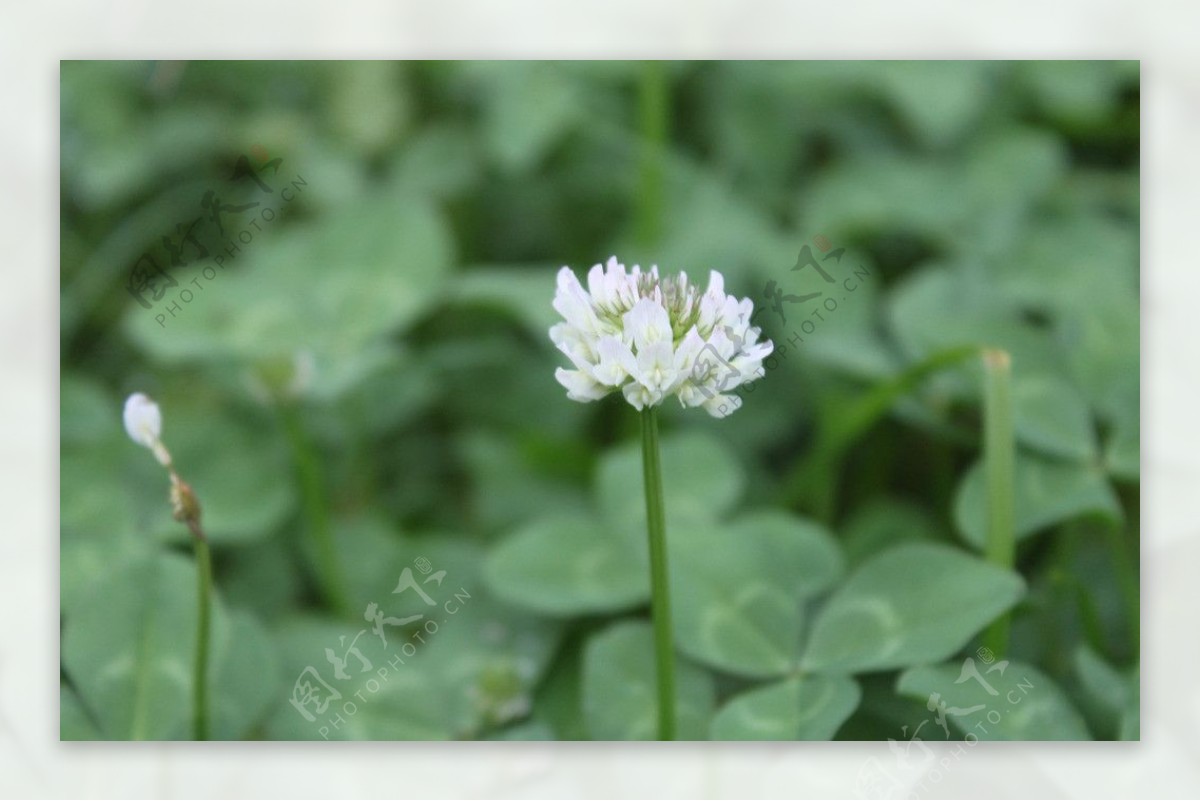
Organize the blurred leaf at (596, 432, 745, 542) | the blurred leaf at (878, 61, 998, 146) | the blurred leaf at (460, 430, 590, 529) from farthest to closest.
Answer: the blurred leaf at (878, 61, 998, 146), the blurred leaf at (460, 430, 590, 529), the blurred leaf at (596, 432, 745, 542)

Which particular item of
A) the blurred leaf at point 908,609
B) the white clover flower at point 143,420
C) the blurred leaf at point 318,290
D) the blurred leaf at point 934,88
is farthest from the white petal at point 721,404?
the blurred leaf at point 934,88

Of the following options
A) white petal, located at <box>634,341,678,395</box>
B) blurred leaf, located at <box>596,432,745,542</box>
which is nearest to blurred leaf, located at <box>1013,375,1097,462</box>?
blurred leaf, located at <box>596,432,745,542</box>

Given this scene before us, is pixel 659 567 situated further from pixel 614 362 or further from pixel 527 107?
pixel 527 107

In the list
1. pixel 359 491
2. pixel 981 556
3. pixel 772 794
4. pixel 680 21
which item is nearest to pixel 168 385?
pixel 359 491

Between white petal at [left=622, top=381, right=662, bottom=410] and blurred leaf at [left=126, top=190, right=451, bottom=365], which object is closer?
white petal at [left=622, top=381, right=662, bottom=410]

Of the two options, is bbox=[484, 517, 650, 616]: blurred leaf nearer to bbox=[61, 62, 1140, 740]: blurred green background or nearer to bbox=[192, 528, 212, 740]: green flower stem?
bbox=[61, 62, 1140, 740]: blurred green background

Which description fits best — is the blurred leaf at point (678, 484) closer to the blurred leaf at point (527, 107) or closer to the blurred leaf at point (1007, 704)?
the blurred leaf at point (1007, 704)
